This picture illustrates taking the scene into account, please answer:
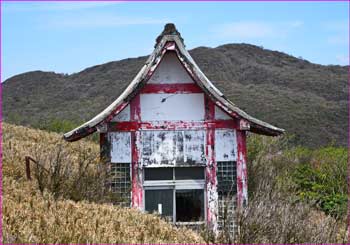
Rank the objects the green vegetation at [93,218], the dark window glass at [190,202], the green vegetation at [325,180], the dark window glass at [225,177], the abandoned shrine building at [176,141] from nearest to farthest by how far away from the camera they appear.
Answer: the green vegetation at [93,218] < the abandoned shrine building at [176,141] < the dark window glass at [225,177] < the dark window glass at [190,202] < the green vegetation at [325,180]

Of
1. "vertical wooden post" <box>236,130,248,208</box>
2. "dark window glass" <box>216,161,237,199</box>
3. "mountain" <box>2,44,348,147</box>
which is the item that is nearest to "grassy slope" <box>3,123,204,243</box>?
"dark window glass" <box>216,161,237,199</box>

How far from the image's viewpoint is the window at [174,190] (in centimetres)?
1453

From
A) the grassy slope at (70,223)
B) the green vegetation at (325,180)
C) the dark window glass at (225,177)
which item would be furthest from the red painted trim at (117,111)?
the green vegetation at (325,180)

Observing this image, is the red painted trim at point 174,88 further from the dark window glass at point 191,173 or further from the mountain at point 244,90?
the mountain at point 244,90

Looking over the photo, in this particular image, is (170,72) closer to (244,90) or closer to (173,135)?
(173,135)

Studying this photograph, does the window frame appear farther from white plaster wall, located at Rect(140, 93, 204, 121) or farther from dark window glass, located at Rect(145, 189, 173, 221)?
white plaster wall, located at Rect(140, 93, 204, 121)

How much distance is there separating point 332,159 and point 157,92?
1968cm

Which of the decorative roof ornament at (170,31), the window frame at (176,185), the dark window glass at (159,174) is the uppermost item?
the decorative roof ornament at (170,31)

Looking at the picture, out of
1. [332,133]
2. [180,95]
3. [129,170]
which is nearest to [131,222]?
[129,170]

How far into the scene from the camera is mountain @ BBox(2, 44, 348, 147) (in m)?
65.6

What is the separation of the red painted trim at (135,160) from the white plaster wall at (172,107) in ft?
0.47

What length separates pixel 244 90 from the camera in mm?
76875

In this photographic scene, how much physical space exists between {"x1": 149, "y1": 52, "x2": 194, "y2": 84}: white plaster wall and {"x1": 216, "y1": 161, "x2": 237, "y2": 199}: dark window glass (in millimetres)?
2188

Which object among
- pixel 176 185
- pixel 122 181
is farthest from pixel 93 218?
pixel 176 185
